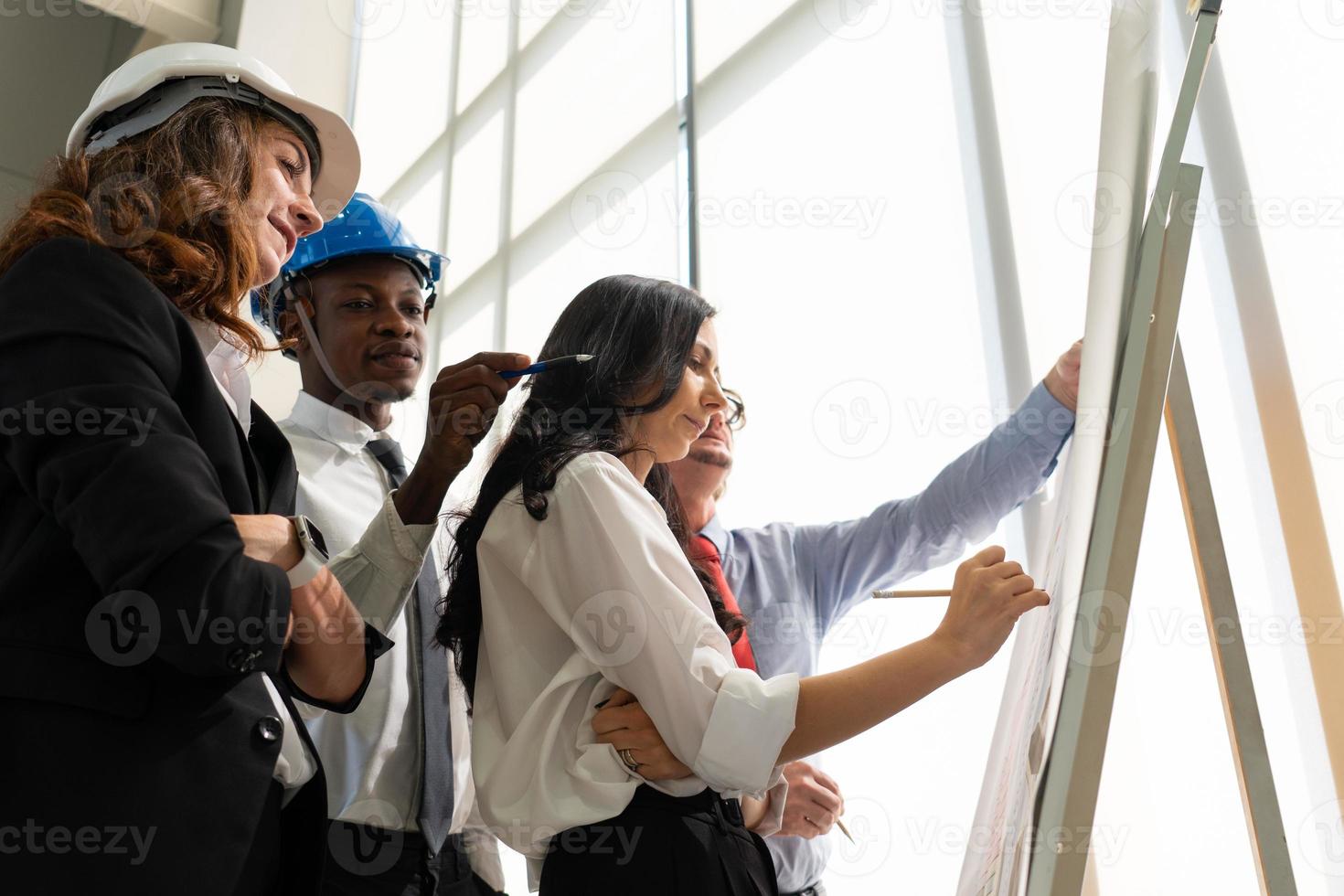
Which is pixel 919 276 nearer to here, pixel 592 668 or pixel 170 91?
pixel 592 668

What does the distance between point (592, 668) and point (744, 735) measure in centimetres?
19

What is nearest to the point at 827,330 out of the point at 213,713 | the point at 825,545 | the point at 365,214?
the point at 825,545

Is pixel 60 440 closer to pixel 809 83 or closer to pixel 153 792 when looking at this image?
pixel 153 792

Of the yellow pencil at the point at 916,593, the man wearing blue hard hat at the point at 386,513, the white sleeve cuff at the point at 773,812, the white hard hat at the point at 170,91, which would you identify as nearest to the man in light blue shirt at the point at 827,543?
the white sleeve cuff at the point at 773,812

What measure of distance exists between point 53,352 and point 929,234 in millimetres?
1764

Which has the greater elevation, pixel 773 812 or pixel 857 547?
pixel 857 547

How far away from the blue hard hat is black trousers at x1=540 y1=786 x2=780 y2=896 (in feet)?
4.44

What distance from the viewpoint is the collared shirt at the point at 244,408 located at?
3.42ft

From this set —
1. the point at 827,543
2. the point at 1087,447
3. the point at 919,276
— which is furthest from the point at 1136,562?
the point at 919,276

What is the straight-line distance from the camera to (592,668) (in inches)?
46.1

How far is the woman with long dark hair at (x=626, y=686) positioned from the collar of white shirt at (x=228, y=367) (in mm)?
297

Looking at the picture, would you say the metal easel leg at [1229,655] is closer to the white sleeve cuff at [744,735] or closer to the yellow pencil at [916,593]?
the yellow pencil at [916,593]

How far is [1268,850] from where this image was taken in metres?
0.97

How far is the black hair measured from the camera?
1334 millimetres
